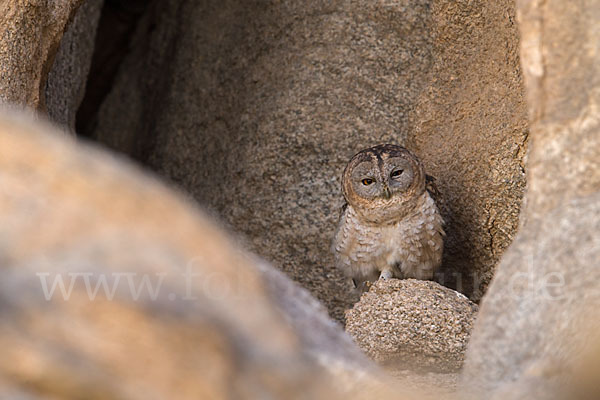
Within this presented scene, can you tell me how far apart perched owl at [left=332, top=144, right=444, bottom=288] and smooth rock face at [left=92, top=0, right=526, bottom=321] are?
32 cm

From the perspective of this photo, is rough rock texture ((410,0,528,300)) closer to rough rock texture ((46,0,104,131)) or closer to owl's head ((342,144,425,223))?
owl's head ((342,144,425,223))

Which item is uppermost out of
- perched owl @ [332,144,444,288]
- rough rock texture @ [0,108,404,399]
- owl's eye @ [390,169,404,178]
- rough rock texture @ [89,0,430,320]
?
rough rock texture @ [89,0,430,320]

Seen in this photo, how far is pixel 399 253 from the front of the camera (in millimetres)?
4898

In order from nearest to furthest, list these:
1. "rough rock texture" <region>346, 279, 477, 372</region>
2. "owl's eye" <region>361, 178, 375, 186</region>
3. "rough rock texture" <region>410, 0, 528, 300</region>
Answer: "rough rock texture" <region>346, 279, 477, 372</region>
"rough rock texture" <region>410, 0, 528, 300</region>
"owl's eye" <region>361, 178, 375, 186</region>

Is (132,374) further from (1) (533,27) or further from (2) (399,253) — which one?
(2) (399,253)

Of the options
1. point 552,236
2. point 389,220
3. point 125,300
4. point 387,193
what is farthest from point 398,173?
point 125,300

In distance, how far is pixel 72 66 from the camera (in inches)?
211

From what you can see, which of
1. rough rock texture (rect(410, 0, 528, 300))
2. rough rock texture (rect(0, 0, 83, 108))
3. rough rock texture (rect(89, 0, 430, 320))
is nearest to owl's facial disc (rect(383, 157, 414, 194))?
rough rock texture (rect(410, 0, 528, 300))

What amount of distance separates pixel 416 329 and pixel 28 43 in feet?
7.68

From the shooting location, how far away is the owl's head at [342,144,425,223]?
488cm

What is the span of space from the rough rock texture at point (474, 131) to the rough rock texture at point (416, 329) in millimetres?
1042

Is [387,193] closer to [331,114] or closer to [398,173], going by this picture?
[398,173]

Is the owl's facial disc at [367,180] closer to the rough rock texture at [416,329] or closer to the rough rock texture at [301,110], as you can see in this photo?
the rough rock texture at [301,110]

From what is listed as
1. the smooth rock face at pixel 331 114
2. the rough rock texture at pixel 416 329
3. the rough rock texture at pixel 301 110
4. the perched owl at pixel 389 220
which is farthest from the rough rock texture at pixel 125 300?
the rough rock texture at pixel 301 110
